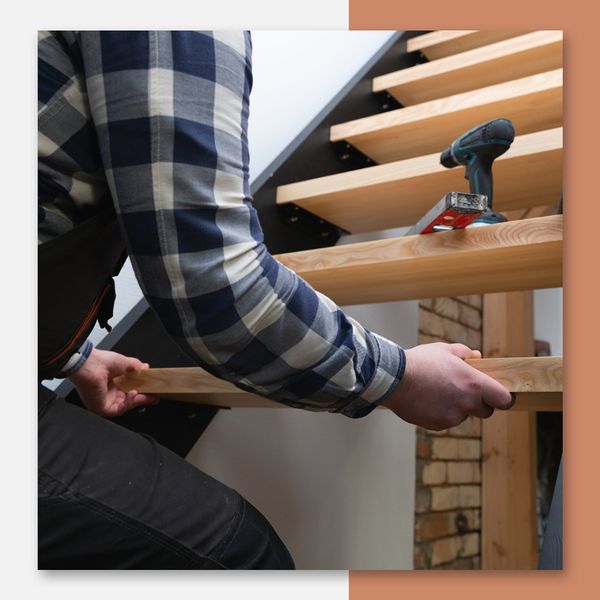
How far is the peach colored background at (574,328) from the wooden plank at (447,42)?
0.77m

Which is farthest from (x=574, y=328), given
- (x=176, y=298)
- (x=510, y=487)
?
(x=510, y=487)

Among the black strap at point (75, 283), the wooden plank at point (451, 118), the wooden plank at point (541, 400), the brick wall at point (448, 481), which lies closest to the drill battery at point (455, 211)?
the wooden plank at point (541, 400)

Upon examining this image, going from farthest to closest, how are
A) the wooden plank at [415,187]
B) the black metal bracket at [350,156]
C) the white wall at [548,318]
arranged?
the white wall at [548,318] → the black metal bracket at [350,156] → the wooden plank at [415,187]

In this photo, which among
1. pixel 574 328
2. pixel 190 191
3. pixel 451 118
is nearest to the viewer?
pixel 190 191

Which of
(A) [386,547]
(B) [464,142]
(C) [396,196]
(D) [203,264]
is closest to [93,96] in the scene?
(D) [203,264]

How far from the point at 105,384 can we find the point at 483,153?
Result: 27.5 inches

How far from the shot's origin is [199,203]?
0.60 metres

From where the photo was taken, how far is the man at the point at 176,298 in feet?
1.94

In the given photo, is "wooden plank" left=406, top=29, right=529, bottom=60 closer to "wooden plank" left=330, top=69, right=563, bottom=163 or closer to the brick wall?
"wooden plank" left=330, top=69, right=563, bottom=163

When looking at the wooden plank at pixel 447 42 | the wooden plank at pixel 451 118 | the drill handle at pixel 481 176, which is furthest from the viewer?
the wooden plank at pixel 447 42

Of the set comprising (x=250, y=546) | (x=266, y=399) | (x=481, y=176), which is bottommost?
(x=250, y=546)

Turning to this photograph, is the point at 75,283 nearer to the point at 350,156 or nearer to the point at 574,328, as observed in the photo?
the point at 574,328

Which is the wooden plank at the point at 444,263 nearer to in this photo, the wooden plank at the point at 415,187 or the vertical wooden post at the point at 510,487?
the wooden plank at the point at 415,187
